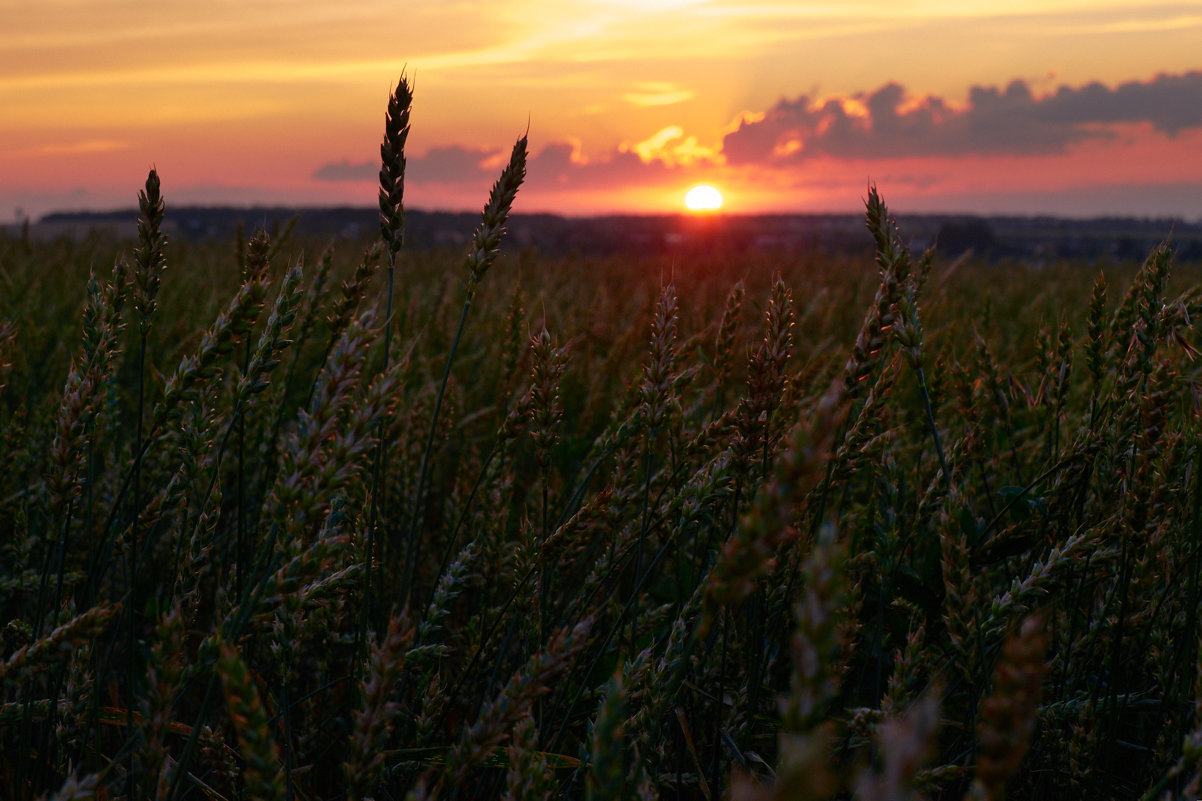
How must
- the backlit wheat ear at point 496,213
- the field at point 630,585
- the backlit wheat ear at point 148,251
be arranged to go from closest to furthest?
the field at point 630,585, the backlit wheat ear at point 148,251, the backlit wheat ear at point 496,213

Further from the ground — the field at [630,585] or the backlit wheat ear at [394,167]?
the backlit wheat ear at [394,167]

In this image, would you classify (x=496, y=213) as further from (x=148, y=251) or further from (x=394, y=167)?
(x=148, y=251)

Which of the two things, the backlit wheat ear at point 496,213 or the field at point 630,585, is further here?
the backlit wheat ear at point 496,213

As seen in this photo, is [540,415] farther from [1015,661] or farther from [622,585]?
[622,585]

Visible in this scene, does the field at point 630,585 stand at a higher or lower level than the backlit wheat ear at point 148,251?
lower

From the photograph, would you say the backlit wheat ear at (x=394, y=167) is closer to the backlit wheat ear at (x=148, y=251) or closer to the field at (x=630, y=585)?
the field at (x=630, y=585)

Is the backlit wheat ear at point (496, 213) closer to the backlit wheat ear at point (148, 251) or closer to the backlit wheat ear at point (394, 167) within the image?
the backlit wheat ear at point (394, 167)

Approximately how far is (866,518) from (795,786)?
1618 mm

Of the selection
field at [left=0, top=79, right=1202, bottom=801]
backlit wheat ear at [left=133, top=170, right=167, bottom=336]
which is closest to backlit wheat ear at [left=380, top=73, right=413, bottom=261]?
field at [left=0, top=79, right=1202, bottom=801]

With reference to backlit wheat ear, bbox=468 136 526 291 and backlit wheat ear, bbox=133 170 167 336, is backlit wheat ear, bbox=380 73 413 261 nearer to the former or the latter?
backlit wheat ear, bbox=468 136 526 291

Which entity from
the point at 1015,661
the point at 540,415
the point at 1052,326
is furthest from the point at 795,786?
the point at 1052,326

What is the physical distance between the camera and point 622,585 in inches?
112

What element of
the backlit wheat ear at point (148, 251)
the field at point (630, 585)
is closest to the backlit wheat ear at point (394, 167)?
the field at point (630, 585)

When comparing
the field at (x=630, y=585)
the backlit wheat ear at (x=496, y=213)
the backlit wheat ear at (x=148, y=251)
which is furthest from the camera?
the backlit wheat ear at (x=496, y=213)
